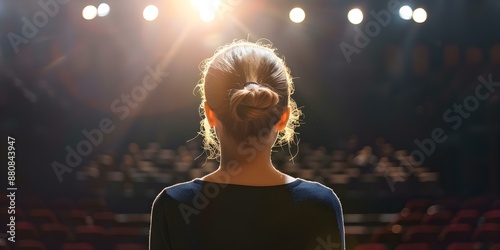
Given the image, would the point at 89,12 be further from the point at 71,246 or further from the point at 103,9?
the point at 71,246

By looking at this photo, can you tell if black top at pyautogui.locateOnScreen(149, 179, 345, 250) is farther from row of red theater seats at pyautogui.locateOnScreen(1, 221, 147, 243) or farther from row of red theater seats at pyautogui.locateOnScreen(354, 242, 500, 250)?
row of red theater seats at pyautogui.locateOnScreen(1, 221, 147, 243)

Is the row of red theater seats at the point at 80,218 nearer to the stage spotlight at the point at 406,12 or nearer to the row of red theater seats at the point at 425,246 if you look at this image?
the row of red theater seats at the point at 425,246

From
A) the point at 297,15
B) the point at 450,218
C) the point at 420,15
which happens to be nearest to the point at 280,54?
the point at 297,15

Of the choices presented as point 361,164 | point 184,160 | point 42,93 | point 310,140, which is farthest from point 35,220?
point 310,140

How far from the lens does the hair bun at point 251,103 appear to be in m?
0.97

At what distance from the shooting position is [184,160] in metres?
9.54

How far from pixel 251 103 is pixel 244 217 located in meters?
0.18

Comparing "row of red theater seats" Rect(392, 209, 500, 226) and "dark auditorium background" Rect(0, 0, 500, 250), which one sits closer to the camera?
"row of red theater seats" Rect(392, 209, 500, 226)

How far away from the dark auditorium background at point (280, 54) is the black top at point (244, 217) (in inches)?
327

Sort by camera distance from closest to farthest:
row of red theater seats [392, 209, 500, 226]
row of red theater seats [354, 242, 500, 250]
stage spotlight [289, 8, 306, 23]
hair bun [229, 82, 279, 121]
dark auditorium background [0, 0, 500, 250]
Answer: hair bun [229, 82, 279, 121] < row of red theater seats [354, 242, 500, 250] < row of red theater seats [392, 209, 500, 226] < stage spotlight [289, 8, 306, 23] < dark auditorium background [0, 0, 500, 250]

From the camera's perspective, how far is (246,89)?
3.26 feet

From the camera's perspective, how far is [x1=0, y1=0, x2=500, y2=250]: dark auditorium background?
34.6ft

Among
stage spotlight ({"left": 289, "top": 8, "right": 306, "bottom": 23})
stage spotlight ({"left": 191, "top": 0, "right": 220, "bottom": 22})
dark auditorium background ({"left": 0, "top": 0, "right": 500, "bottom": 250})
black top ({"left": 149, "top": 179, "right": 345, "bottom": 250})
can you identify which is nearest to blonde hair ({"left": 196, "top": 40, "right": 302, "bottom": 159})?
black top ({"left": 149, "top": 179, "right": 345, "bottom": 250})

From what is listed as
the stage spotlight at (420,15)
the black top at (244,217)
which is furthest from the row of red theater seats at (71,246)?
the stage spotlight at (420,15)
